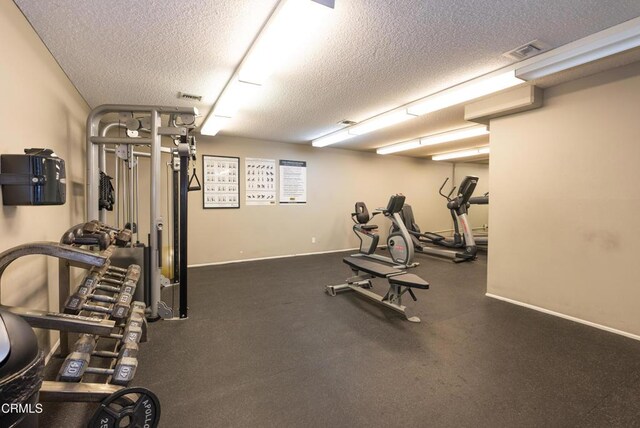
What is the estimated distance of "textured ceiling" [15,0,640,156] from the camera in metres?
1.71

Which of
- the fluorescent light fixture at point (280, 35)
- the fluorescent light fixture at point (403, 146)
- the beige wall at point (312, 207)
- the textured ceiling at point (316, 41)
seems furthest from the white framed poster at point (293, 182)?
the fluorescent light fixture at point (280, 35)

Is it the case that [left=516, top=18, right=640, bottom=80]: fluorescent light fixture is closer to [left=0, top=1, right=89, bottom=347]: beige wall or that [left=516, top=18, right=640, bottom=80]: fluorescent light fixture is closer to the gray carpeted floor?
the gray carpeted floor

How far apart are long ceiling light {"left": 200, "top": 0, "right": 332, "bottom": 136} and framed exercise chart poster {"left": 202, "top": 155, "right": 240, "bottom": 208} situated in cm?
211

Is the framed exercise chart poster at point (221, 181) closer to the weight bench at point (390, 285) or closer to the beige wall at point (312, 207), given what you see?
the beige wall at point (312, 207)

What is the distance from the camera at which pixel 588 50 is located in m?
2.07

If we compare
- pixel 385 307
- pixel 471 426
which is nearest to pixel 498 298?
pixel 385 307

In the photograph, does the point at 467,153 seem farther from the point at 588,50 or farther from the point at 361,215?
the point at 588,50

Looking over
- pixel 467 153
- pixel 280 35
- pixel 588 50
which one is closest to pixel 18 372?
pixel 280 35

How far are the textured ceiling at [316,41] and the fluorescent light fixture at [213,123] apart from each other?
541 millimetres

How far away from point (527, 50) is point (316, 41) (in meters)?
1.64

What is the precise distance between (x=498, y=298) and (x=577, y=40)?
2707 millimetres

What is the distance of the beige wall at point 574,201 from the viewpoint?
2506mm

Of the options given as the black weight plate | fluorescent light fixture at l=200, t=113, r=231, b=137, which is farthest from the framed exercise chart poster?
the black weight plate

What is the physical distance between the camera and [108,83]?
2840mm
